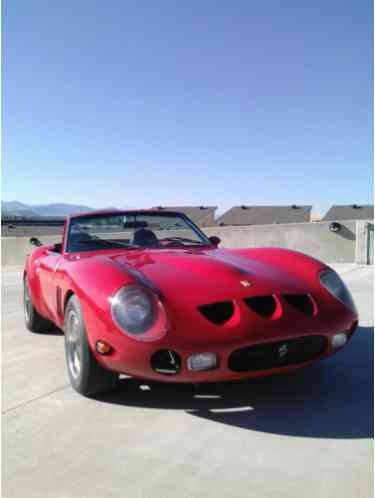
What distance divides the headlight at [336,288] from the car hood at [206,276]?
190mm

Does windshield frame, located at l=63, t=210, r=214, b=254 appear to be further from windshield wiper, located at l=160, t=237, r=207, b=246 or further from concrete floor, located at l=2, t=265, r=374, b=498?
concrete floor, located at l=2, t=265, r=374, b=498

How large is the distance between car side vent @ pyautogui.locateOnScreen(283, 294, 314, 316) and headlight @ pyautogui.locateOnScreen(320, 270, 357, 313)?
0.26 metres

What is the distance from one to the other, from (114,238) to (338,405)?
2.20 metres

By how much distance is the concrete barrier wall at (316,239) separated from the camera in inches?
361

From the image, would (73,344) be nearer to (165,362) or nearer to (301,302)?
(165,362)

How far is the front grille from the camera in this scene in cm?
227

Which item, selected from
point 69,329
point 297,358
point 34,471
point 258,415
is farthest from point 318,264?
point 34,471

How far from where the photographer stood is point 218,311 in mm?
2369

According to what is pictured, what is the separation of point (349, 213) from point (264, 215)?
→ 679 cm

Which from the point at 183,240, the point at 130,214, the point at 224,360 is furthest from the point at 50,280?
the point at 224,360

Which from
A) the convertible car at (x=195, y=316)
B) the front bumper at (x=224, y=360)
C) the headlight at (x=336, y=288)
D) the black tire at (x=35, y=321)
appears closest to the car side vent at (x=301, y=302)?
the convertible car at (x=195, y=316)

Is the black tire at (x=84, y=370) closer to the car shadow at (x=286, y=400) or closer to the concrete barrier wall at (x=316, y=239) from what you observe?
the car shadow at (x=286, y=400)

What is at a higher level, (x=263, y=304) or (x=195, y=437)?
(x=263, y=304)

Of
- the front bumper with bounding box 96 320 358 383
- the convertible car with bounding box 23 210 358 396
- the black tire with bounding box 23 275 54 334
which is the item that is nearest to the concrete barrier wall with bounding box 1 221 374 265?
the convertible car with bounding box 23 210 358 396
